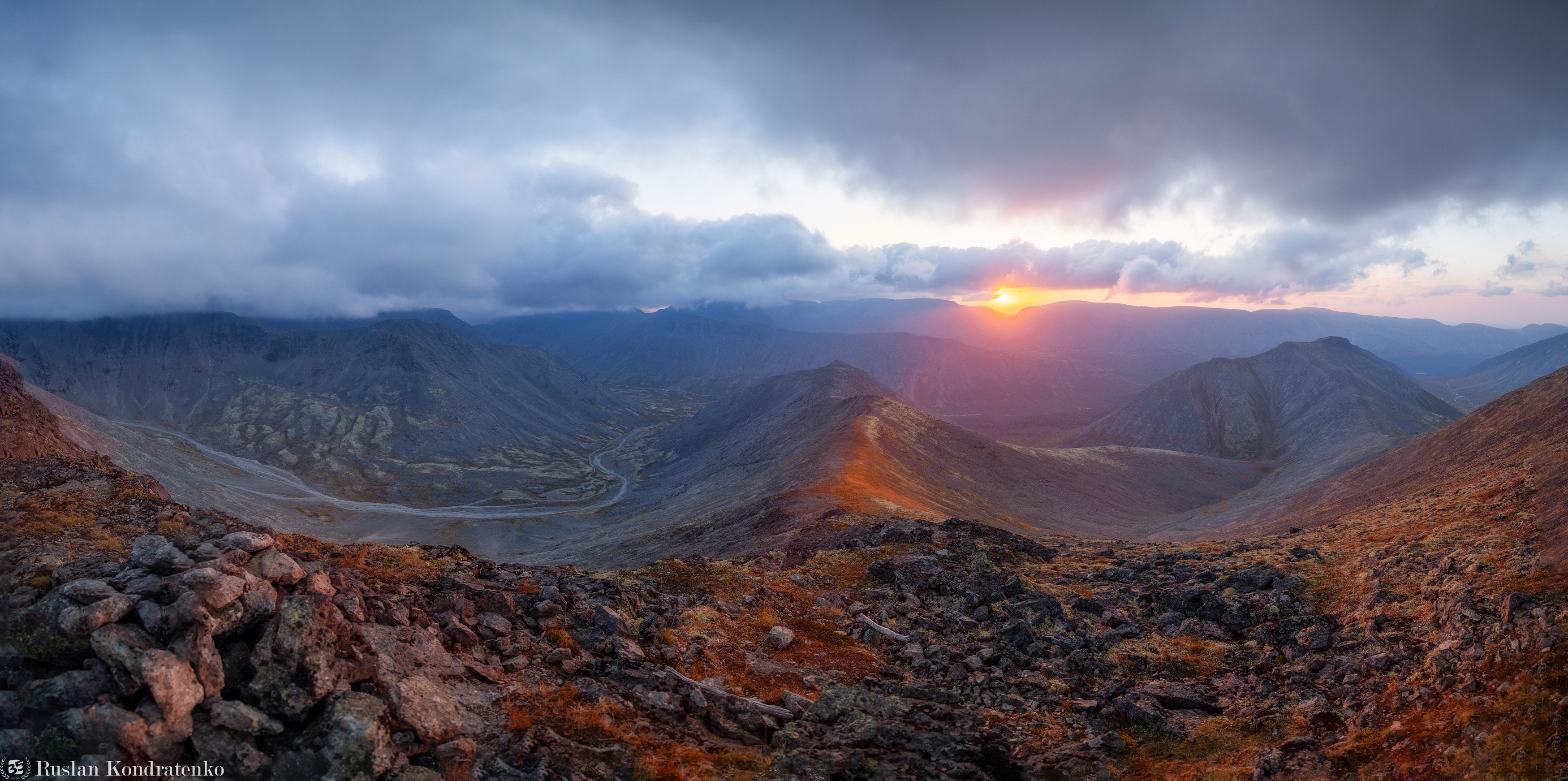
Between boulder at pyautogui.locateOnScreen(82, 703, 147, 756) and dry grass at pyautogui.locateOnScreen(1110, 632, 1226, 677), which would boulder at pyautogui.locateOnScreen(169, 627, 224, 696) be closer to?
boulder at pyautogui.locateOnScreen(82, 703, 147, 756)

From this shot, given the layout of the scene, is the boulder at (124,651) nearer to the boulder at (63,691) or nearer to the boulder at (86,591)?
the boulder at (63,691)

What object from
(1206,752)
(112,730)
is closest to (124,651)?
(112,730)

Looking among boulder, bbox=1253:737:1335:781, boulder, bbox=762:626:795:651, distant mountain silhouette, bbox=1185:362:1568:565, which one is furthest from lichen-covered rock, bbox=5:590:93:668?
distant mountain silhouette, bbox=1185:362:1568:565

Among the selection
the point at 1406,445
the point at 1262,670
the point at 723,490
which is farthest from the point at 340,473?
the point at 1406,445

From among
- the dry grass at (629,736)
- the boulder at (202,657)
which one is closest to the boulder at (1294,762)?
the dry grass at (629,736)

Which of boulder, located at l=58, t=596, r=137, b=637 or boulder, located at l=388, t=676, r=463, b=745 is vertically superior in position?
boulder, located at l=58, t=596, r=137, b=637

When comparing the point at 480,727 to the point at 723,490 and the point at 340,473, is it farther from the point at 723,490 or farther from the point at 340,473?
the point at 340,473

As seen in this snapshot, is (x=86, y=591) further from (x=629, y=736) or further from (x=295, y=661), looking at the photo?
(x=629, y=736)
